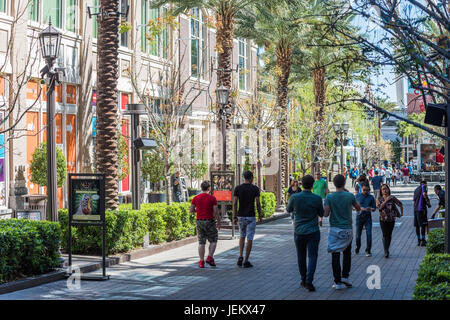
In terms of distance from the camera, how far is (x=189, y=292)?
1031cm

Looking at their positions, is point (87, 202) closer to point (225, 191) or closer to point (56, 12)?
point (225, 191)

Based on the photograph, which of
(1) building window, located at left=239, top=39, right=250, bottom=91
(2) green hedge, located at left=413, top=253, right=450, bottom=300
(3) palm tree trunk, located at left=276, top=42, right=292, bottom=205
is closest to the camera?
(2) green hedge, located at left=413, top=253, right=450, bottom=300

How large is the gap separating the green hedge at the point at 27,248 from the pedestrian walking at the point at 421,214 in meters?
9.39

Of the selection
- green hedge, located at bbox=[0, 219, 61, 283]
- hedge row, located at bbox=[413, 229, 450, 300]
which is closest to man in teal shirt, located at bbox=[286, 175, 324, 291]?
hedge row, located at bbox=[413, 229, 450, 300]

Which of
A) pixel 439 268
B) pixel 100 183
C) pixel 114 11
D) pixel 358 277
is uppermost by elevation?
pixel 114 11

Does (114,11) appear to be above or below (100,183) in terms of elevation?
above

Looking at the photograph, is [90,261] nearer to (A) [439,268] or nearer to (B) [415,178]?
(A) [439,268]

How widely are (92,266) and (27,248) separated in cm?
174

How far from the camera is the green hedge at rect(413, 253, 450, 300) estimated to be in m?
6.49

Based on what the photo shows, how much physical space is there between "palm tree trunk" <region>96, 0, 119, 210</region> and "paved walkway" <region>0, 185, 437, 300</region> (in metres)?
2.08

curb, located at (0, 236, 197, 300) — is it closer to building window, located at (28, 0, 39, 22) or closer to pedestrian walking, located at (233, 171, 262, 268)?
pedestrian walking, located at (233, 171, 262, 268)

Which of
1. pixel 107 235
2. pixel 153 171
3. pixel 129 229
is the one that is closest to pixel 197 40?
pixel 153 171
